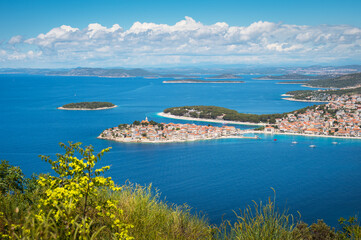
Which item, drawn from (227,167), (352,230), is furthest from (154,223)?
(227,167)

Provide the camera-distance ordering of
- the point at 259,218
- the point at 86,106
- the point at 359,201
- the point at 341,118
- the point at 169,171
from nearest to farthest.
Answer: the point at 259,218, the point at 359,201, the point at 169,171, the point at 341,118, the point at 86,106

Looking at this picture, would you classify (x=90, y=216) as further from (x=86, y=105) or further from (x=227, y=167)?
(x=86, y=105)

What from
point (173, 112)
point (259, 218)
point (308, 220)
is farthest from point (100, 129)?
point (259, 218)

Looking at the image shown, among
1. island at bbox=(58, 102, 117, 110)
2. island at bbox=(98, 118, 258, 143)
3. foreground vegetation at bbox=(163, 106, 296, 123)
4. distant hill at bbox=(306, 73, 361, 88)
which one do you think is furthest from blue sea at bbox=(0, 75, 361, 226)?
distant hill at bbox=(306, 73, 361, 88)

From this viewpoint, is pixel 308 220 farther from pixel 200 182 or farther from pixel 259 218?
pixel 259 218

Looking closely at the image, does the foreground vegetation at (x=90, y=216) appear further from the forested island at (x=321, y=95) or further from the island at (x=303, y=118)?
the forested island at (x=321, y=95)

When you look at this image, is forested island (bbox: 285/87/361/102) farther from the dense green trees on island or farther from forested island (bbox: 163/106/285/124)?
the dense green trees on island
